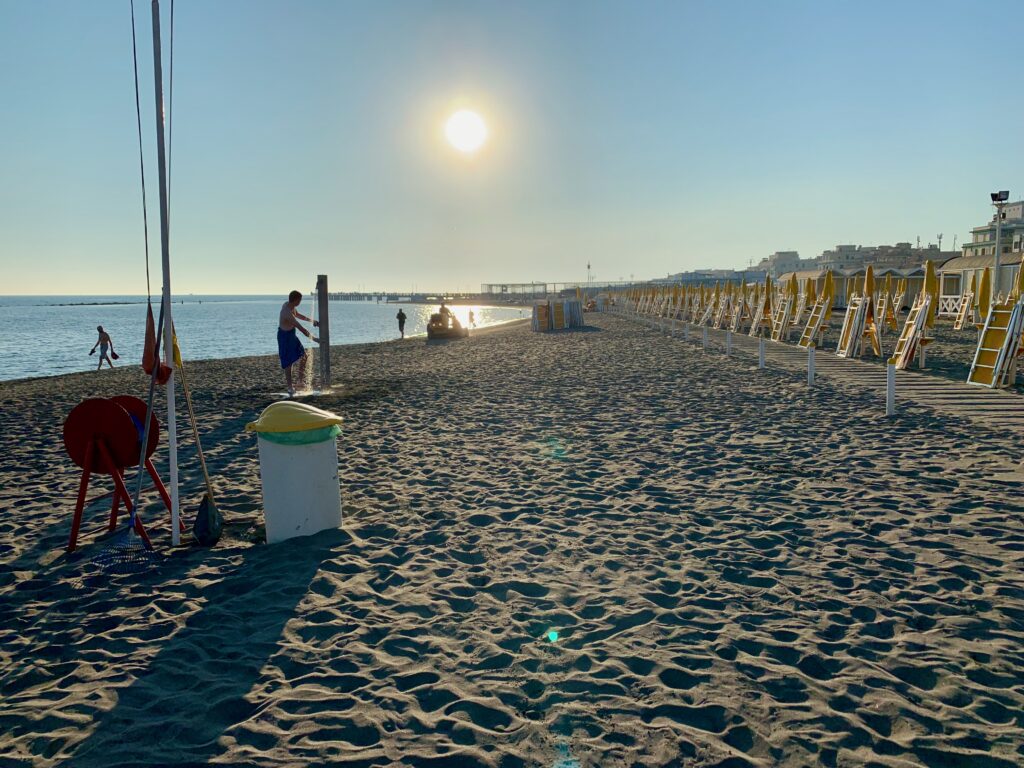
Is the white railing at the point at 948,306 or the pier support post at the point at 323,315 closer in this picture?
the pier support post at the point at 323,315

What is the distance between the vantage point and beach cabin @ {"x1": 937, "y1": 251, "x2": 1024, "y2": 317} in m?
31.2

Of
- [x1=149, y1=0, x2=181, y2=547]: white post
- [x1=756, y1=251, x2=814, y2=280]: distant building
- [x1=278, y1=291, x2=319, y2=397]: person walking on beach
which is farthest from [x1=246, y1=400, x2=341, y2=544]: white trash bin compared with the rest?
[x1=756, y1=251, x2=814, y2=280]: distant building

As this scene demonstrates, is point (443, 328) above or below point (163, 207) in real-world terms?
below

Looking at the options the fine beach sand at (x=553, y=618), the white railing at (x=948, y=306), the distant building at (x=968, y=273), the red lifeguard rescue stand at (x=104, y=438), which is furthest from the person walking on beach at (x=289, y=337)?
the white railing at (x=948, y=306)

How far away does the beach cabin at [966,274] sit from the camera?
31156 mm

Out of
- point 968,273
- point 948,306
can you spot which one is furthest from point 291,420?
point 968,273

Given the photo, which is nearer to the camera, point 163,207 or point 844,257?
point 163,207

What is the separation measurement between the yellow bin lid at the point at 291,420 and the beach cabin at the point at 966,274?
3174 centimetres

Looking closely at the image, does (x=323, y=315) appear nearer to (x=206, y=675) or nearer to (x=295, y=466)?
(x=295, y=466)

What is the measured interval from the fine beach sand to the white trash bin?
0.22m

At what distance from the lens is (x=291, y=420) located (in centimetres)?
465

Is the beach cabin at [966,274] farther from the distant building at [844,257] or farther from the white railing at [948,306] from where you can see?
the distant building at [844,257]

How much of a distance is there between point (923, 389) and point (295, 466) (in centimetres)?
1168

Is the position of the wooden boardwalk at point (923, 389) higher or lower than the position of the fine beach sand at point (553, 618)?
higher
